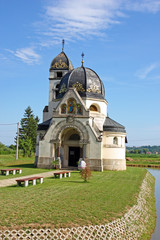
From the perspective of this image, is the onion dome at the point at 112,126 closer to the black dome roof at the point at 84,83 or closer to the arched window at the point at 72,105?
the black dome roof at the point at 84,83

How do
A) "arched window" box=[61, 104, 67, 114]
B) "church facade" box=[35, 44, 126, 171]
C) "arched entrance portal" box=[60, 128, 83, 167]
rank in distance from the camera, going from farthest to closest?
"arched entrance portal" box=[60, 128, 83, 167] → "arched window" box=[61, 104, 67, 114] → "church facade" box=[35, 44, 126, 171]

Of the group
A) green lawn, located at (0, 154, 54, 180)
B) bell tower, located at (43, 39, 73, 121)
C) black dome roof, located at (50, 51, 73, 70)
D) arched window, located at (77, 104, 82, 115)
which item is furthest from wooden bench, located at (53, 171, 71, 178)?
black dome roof, located at (50, 51, 73, 70)

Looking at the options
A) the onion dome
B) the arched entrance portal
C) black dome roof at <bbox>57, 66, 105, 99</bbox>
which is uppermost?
black dome roof at <bbox>57, 66, 105, 99</bbox>

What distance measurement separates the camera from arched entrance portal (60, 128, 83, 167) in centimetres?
3378

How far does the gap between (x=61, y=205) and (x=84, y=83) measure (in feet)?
79.3

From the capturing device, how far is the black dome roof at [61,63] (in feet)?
146

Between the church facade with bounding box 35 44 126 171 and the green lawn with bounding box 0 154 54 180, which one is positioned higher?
the church facade with bounding box 35 44 126 171

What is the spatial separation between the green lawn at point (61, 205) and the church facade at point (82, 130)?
42.9 ft

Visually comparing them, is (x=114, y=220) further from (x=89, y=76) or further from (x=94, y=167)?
(x=89, y=76)

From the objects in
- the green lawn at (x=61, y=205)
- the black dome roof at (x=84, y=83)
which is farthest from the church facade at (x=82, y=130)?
the green lawn at (x=61, y=205)

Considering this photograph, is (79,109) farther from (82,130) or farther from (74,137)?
(74,137)

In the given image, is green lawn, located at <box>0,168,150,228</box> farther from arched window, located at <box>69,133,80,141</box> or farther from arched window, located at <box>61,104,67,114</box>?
arched window, located at <box>69,133,80,141</box>

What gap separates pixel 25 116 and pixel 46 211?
6815cm

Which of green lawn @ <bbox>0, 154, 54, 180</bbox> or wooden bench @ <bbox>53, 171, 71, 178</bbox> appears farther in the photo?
green lawn @ <bbox>0, 154, 54, 180</bbox>
